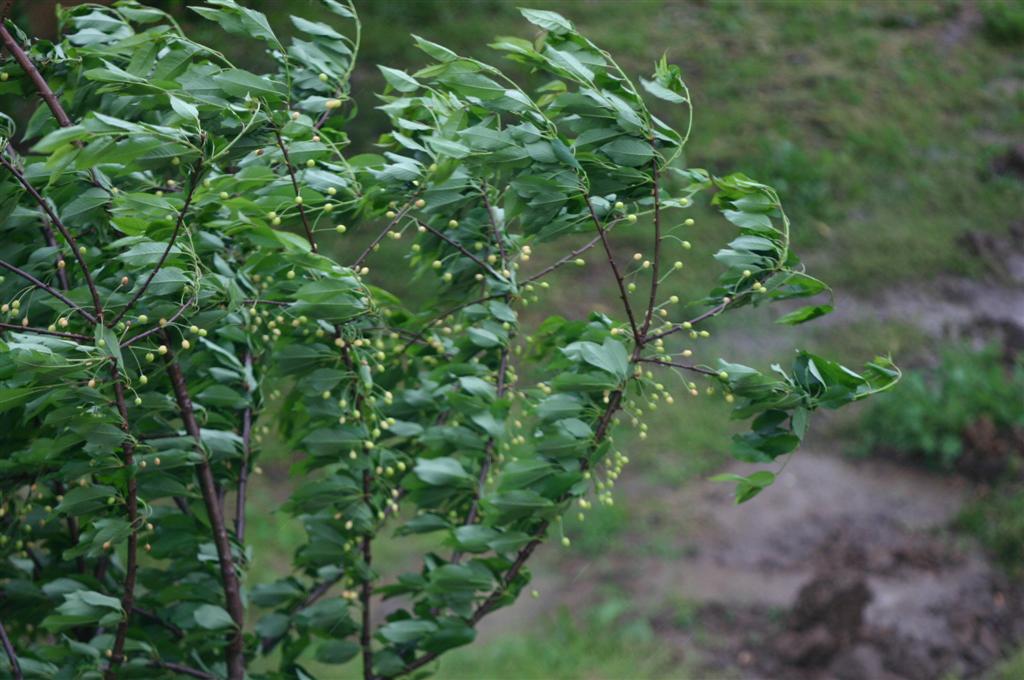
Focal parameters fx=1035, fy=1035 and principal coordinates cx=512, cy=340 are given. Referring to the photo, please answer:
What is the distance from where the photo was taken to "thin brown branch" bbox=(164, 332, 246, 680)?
185 cm

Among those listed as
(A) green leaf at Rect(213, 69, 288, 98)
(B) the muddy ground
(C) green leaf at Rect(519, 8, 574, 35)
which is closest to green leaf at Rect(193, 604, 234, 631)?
(A) green leaf at Rect(213, 69, 288, 98)

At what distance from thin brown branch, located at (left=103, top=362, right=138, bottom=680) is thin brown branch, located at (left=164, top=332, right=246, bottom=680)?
0.35 ft

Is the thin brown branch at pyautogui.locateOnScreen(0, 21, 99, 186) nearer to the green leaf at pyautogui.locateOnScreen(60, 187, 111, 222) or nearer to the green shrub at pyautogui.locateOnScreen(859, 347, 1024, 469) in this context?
the green leaf at pyautogui.locateOnScreen(60, 187, 111, 222)

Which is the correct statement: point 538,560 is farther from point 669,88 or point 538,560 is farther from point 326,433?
point 669,88

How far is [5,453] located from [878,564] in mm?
3714

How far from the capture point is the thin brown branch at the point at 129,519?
1662mm

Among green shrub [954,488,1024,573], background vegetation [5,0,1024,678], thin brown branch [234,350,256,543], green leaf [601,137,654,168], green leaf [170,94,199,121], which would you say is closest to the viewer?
green leaf [170,94,199,121]

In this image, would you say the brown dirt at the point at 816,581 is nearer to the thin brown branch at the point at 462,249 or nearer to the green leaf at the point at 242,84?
the thin brown branch at the point at 462,249

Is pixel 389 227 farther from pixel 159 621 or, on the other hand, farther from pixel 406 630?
pixel 159 621

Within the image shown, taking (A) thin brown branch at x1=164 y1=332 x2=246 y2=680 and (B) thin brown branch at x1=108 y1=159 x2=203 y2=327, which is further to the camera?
(A) thin brown branch at x1=164 y1=332 x2=246 y2=680

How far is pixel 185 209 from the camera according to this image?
4.88 feet

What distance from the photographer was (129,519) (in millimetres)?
1833

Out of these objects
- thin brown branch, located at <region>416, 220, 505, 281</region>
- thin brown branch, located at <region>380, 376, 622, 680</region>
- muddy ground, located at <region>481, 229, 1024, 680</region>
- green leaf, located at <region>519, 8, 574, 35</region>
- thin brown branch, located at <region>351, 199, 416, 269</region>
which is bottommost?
muddy ground, located at <region>481, 229, 1024, 680</region>

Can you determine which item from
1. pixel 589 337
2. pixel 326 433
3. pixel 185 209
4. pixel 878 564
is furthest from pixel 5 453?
pixel 878 564
